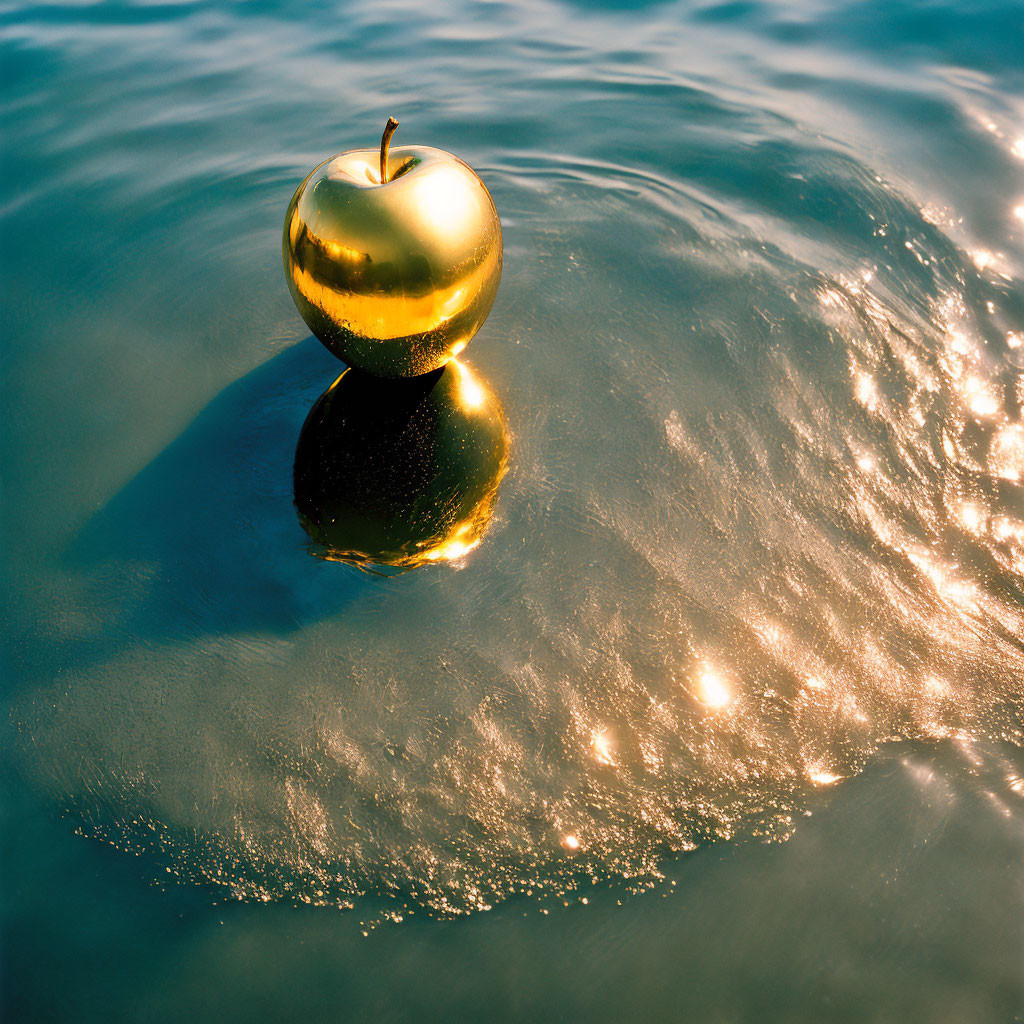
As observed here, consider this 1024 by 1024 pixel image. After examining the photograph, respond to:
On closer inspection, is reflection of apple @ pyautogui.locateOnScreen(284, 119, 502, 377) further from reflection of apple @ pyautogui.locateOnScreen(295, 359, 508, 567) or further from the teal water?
the teal water

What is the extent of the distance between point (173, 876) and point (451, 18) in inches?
230

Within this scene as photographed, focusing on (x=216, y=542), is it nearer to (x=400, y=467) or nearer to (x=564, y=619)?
(x=400, y=467)

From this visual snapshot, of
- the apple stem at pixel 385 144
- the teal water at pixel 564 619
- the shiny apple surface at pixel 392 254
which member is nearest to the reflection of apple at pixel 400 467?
the teal water at pixel 564 619

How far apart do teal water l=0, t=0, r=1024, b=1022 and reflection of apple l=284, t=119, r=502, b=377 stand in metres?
0.51

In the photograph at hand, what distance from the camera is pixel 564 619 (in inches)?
88.2

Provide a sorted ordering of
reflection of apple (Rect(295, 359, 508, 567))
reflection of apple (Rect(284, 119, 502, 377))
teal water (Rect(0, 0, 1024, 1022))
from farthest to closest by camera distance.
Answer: reflection of apple (Rect(295, 359, 508, 567)), reflection of apple (Rect(284, 119, 502, 377)), teal water (Rect(0, 0, 1024, 1022))

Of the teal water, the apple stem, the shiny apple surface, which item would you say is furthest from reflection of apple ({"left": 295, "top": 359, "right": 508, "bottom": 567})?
the apple stem

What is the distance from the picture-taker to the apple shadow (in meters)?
2.29

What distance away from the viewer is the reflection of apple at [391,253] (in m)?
2.19

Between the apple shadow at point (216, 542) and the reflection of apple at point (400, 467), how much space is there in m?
0.09

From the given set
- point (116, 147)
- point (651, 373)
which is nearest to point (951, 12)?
point (651, 373)

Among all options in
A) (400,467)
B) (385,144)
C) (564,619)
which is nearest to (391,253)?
(385,144)

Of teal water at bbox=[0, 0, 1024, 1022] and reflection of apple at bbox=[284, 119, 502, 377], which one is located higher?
reflection of apple at bbox=[284, 119, 502, 377]

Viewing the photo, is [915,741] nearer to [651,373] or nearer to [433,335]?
[651,373]
